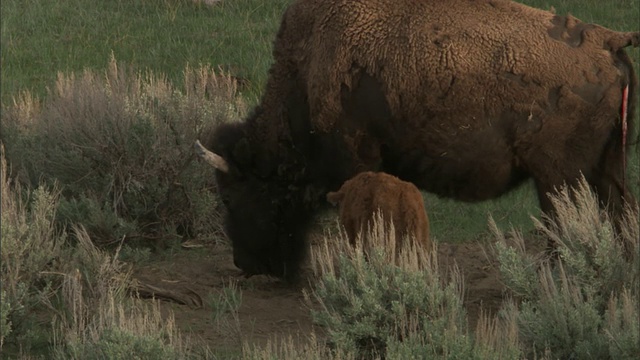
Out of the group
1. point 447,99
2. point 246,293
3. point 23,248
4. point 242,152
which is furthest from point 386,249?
point 23,248

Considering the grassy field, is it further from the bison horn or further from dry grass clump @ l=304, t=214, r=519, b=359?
the bison horn

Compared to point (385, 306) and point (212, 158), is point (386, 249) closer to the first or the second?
point (385, 306)

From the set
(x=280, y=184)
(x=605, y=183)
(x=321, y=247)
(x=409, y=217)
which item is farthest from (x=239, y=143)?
(x=605, y=183)

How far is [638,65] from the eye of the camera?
1338 cm

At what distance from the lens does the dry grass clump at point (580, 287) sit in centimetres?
582

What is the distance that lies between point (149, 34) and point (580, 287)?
8848 mm

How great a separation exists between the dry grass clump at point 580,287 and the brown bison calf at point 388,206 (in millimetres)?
601

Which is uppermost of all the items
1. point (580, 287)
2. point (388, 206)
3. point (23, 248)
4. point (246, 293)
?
point (388, 206)

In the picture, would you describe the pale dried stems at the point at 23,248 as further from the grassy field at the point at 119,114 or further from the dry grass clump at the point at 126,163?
the dry grass clump at the point at 126,163

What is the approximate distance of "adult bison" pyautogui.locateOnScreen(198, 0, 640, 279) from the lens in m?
7.19

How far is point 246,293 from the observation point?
8.16 meters

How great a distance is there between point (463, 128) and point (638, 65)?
6683 mm

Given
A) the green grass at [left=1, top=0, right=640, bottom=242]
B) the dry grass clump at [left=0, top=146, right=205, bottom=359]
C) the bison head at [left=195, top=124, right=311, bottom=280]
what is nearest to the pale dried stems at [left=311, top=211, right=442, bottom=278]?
the dry grass clump at [left=0, top=146, right=205, bottom=359]

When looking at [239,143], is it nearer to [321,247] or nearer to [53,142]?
[321,247]
